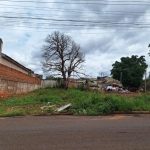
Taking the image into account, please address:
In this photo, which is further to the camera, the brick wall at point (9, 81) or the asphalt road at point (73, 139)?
the brick wall at point (9, 81)

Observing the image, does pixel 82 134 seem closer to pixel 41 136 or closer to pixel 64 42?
pixel 41 136

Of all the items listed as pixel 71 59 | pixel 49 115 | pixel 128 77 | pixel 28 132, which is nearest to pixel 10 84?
pixel 49 115

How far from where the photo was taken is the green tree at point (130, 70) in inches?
2603

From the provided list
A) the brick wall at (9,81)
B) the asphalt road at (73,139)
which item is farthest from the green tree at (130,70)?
the asphalt road at (73,139)

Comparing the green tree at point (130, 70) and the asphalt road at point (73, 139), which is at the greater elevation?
the green tree at point (130, 70)

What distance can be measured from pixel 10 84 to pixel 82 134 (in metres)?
16.7

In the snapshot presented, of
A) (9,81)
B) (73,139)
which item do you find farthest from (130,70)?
(73,139)

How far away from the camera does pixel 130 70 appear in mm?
68438

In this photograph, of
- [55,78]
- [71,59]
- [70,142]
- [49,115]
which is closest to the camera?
[70,142]

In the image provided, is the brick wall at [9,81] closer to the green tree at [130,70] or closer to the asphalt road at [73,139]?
the asphalt road at [73,139]

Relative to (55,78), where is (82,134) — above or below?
below

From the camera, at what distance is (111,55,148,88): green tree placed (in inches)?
2603

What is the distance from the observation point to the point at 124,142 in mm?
5547

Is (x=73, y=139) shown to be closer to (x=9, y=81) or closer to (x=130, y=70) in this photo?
(x=9, y=81)
